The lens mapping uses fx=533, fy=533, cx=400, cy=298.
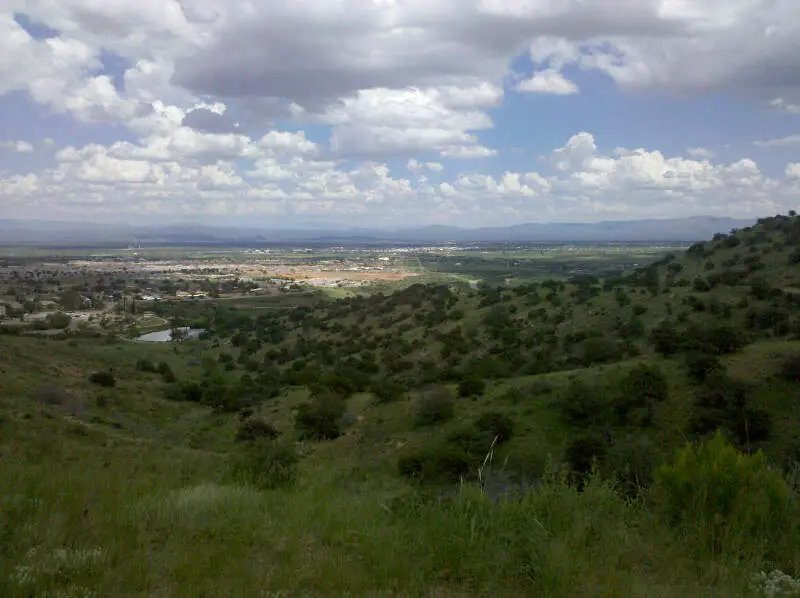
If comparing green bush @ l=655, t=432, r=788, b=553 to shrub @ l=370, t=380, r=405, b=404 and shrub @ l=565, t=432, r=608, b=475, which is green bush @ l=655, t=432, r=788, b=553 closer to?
shrub @ l=565, t=432, r=608, b=475

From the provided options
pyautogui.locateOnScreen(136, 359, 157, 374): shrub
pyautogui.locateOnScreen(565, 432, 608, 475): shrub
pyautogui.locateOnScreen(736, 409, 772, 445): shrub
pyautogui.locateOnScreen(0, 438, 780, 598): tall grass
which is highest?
pyautogui.locateOnScreen(0, 438, 780, 598): tall grass

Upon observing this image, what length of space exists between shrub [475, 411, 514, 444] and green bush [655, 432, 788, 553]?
13914 millimetres

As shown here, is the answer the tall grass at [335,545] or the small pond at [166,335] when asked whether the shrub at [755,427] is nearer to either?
the tall grass at [335,545]

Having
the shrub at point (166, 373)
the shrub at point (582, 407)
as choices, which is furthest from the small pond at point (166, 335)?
the shrub at point (582, 407)

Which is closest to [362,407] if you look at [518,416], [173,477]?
[518,416]

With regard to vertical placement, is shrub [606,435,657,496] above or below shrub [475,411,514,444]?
above

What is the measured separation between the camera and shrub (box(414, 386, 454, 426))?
24219mm

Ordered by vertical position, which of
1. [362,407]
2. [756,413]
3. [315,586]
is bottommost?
[362,407]

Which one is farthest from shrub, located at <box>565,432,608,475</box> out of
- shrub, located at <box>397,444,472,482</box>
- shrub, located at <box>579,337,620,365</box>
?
shrub, located at <box>579,337,620,365</box>

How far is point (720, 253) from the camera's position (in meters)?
61.5

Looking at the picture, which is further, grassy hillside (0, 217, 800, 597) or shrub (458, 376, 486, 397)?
shrub (458, 376, 486, 397)

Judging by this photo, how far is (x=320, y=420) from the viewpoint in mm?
26156

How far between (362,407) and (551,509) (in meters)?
24.1

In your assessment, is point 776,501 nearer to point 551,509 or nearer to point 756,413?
point 551,509
